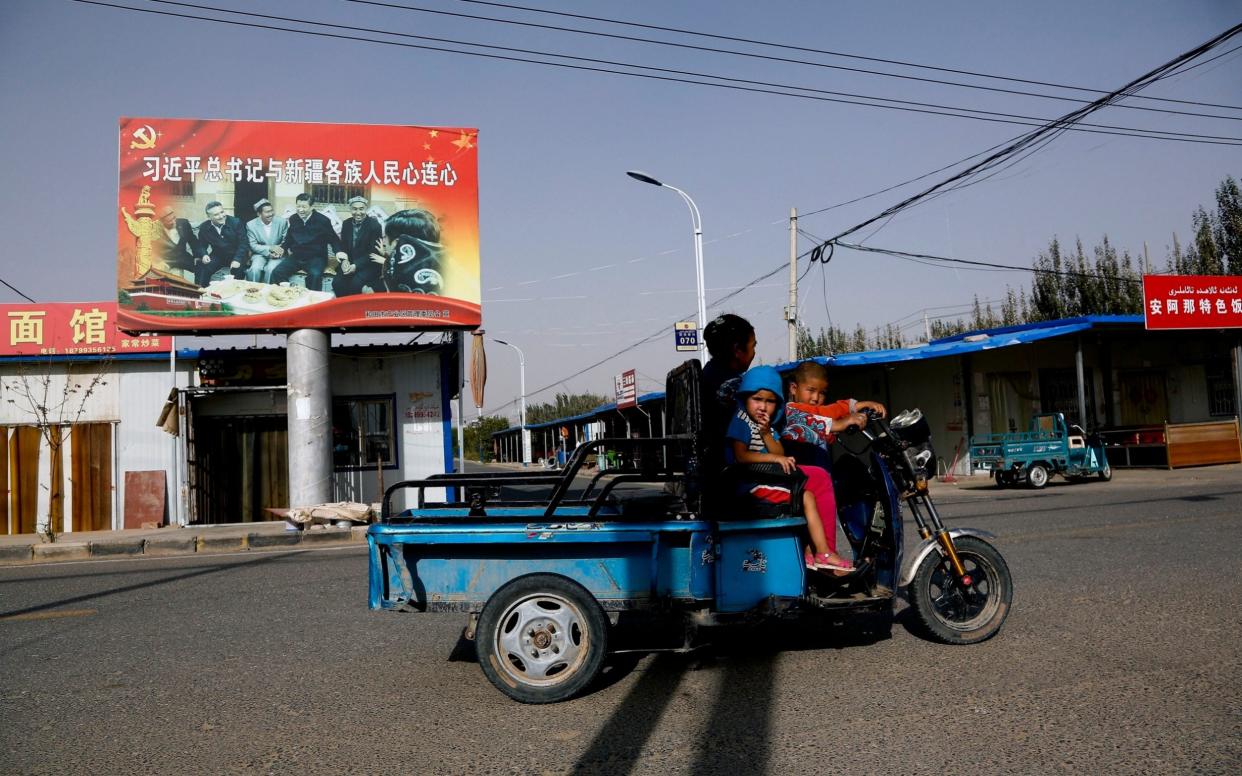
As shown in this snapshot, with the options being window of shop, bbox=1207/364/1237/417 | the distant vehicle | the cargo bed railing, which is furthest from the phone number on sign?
window of shop, bbox=1207/364/1237/417

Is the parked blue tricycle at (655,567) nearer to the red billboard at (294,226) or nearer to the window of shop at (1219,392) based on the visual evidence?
the red billboard at (294,226)

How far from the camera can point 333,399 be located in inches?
717

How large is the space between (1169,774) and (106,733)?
14.2 ft

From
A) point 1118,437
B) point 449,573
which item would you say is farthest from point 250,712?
point 1118,437

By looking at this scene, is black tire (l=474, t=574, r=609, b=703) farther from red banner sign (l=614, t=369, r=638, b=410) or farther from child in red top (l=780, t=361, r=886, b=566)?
red banner sign (l=614, t=369, r=638, b=410)

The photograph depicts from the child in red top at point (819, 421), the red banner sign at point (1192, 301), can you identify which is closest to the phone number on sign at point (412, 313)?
the child in red top at point (819, 421)

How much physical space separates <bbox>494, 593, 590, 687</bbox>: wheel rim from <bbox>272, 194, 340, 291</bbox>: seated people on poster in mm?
13495

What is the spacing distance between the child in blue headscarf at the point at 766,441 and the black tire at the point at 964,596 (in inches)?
21.2

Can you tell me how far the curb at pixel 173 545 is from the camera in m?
13.1

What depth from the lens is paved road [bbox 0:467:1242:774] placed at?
3527 millimetres

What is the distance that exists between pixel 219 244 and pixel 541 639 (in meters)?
14.3

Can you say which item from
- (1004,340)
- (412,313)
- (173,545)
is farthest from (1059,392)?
(173,545)

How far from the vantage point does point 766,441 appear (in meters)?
4.64

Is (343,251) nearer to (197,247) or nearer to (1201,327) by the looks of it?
(197,247)
